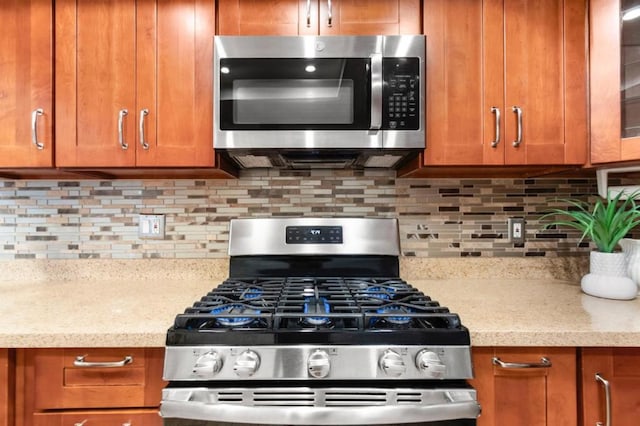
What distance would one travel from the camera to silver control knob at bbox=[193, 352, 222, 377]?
854mm

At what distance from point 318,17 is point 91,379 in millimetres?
1341

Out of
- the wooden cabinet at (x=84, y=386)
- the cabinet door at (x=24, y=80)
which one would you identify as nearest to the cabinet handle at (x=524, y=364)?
the wooden cabinet at (x=84, y=386)

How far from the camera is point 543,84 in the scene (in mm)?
1305

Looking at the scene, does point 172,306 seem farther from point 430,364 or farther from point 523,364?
point 523,364

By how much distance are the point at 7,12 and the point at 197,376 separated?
145cm

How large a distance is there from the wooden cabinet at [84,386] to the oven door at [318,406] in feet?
0.40

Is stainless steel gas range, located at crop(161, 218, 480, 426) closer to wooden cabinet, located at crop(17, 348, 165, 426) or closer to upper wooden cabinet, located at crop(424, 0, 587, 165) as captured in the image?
wooden cabinet, located at crop(17, 348, 165, 426)

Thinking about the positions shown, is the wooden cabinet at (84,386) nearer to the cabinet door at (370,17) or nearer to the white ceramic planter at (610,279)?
the cabinet door at (370,17)

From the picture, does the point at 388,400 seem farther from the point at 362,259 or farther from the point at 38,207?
the point at 38,207

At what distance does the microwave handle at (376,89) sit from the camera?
4.10ft

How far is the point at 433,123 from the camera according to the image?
1299 millimetres

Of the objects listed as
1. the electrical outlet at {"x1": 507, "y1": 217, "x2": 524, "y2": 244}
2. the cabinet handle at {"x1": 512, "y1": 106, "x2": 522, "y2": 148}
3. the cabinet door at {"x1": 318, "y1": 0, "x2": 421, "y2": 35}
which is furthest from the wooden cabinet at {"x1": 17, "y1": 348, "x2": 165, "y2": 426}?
the electrical outlet at {"x1": 507, "y1": 217, "x2": 524, "y2": 244}

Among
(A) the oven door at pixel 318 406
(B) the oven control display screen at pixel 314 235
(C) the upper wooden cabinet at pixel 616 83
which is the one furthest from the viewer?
(B) the oven control display screen at pixel 314 235

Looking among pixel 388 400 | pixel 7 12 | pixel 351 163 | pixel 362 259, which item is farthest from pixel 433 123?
pixel 7 12
